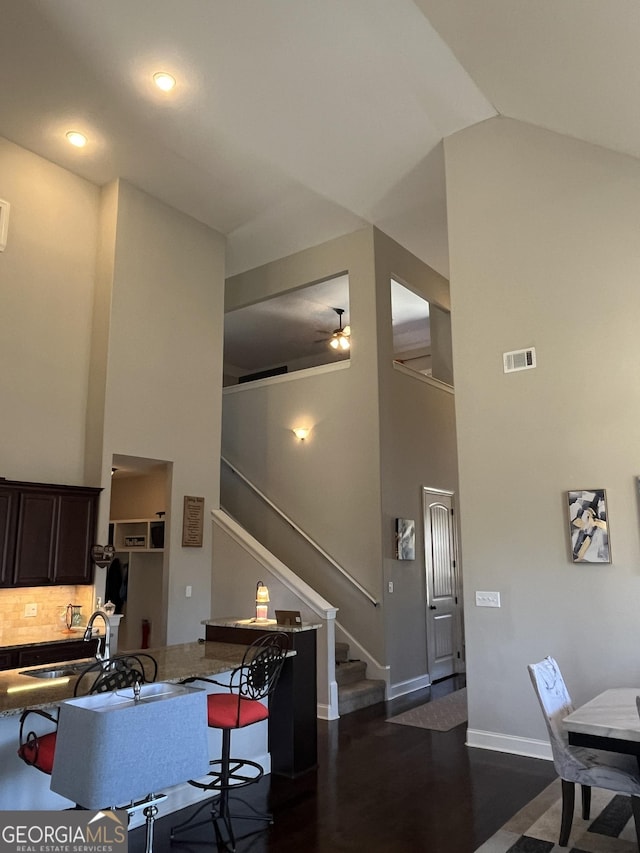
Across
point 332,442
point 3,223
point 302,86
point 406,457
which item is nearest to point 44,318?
point 3,223

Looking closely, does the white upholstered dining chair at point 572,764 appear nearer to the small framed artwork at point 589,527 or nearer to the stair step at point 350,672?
the small framed artwork at point 589,527

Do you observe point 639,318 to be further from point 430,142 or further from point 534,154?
point 430,142

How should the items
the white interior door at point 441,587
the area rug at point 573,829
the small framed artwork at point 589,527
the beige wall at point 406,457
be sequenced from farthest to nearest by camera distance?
the white interior door at point 441,587 → the beige wall at point 406,457 → the small framed artwork at point 589,527 → the area rug at point 573,829

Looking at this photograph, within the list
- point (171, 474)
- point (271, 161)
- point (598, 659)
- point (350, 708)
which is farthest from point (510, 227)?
point (350, 708)

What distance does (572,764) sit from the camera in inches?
133

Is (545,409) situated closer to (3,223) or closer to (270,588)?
(270,588)

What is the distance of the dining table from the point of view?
3008 mm

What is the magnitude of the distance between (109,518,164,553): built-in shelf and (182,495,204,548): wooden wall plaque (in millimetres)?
557

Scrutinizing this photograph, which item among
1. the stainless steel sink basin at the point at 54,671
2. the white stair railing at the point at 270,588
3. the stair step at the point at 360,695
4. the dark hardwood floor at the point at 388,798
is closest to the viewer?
the dark hardwood floor at the point at 388,798

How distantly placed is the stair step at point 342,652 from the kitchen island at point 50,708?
2897 mm

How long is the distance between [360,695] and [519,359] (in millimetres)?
3901

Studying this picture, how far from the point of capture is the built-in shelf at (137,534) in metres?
8.03

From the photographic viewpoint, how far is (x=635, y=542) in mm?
4832

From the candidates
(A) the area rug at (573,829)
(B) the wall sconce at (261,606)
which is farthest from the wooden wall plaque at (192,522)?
(A) the area rug at (573,829)
